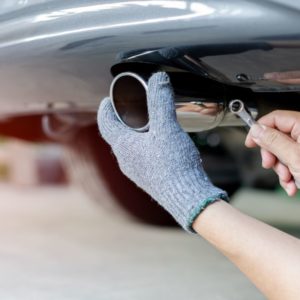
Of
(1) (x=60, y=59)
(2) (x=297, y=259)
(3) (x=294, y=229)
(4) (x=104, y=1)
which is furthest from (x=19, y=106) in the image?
(3) (x=294, y=229)

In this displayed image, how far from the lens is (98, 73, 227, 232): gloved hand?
0.82m

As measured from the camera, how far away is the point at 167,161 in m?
0.85

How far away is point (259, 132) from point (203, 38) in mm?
181

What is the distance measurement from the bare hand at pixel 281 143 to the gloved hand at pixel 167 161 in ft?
0.32

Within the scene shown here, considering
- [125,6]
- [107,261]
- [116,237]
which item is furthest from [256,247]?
[116,237]

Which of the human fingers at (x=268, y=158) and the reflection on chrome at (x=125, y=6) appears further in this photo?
the human fingers at (x=268, y=158)

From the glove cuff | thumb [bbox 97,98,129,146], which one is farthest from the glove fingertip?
the glove cuff

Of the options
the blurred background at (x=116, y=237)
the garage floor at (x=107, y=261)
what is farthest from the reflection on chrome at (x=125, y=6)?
the garage floor at (x=107, y=261)

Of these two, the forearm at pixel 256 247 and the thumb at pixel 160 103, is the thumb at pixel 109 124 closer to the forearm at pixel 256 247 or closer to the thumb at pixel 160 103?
the thumb at pixel 160 103

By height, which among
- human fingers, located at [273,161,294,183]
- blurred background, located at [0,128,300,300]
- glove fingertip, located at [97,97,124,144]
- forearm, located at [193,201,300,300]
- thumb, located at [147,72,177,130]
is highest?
thumb, located at [147,72,177,130]

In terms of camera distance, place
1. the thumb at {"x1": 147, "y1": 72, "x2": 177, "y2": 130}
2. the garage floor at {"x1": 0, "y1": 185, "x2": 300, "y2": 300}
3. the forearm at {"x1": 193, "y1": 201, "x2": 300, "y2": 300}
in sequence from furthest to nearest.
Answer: the garage floor at {"x1": 0, "y1": 185, "x2": 300, "y2": 300}, the thumb at {"x1": 147, "y1": 72, "x2": 177, "y2": 130}, the forearm at {"x1": 193, "y1": 201, "x2": 300, "y2": 300}

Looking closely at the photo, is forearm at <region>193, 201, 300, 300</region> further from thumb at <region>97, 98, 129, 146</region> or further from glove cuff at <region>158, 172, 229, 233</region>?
thumb at <region>97, 98, 129, 146</region>

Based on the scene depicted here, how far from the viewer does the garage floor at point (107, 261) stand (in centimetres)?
117

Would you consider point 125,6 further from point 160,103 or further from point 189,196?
point 189,196
